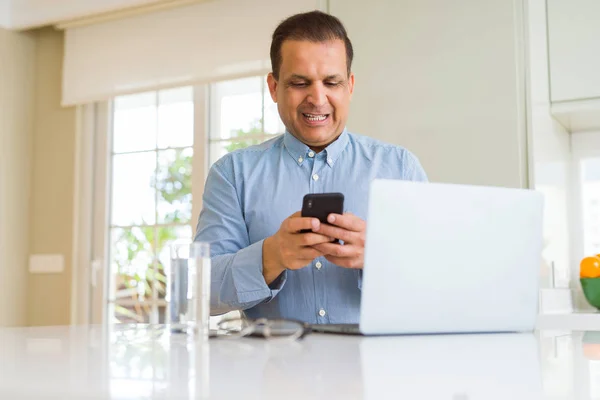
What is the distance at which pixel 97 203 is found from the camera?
4.49 metres

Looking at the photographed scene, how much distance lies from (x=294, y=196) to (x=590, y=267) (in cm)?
151

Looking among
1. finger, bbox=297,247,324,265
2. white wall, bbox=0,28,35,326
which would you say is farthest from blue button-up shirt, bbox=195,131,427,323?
white wall, bbox=0,28,35,326

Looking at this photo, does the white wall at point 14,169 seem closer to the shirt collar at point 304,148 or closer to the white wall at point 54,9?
the white wall at point 54,9

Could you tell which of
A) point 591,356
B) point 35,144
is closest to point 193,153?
point 35,144

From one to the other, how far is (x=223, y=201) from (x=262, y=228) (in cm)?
12

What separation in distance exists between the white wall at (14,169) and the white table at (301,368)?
3.51m

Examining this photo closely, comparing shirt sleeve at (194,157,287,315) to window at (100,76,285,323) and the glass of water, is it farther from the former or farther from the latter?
window at (100,76,285,323)

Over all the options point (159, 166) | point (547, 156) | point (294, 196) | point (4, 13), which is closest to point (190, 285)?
point (294, 196)

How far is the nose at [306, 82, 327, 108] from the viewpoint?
6.23ft

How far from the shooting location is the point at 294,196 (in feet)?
6.45

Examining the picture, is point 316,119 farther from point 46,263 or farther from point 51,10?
point 46,263

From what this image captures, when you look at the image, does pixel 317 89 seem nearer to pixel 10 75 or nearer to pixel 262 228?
pixel 262 228

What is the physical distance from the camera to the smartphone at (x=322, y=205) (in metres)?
1.32

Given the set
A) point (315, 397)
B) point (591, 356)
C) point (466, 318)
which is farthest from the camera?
point (466, 318)
